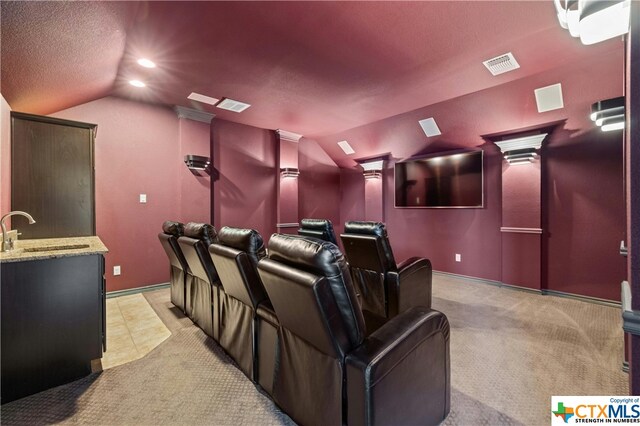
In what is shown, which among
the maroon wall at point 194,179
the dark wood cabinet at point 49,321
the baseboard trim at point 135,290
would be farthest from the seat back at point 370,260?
the baseboard trim at point 135,290

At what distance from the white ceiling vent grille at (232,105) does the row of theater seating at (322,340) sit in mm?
2609

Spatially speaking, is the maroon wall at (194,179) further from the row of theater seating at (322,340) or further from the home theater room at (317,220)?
the row of theater seating at (322,340)

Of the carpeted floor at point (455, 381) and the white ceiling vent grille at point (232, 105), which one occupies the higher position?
the white ceiling vent grille at point (232, 105)

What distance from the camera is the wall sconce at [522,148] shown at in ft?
11.8

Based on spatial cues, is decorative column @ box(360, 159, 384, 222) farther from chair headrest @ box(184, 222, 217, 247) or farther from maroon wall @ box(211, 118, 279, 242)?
chair headrest @ box(184, 222, 217, 247)

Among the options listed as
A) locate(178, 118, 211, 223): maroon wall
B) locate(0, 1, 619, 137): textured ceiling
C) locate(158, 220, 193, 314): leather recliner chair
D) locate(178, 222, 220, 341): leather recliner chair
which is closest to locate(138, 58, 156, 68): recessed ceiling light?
locate(0, 1, 619, 137): textured ceiling

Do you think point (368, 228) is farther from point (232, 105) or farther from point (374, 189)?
point (374, 189)

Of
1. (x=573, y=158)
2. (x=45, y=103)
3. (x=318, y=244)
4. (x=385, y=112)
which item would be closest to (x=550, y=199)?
(x=573, y=158)

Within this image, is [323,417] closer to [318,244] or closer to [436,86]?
[318,244]

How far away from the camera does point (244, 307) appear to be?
187cm

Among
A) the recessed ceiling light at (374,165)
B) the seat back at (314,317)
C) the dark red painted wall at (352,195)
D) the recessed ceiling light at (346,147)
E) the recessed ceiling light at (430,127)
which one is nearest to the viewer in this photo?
the seat back at (314,317)

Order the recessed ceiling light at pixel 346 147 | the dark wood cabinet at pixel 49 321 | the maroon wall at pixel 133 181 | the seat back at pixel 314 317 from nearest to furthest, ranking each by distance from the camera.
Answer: the seat back at pixel 314 317 < the dark wood cabinet at pixel 49 321 < the maroon wall at pixel 133 181 < the recessed ceiling light at pixel 346 147

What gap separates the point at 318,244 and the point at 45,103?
3.54m

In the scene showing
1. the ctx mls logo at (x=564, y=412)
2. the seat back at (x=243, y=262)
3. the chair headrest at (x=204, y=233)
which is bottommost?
the ctx mls logo at (x=564, y=412)
